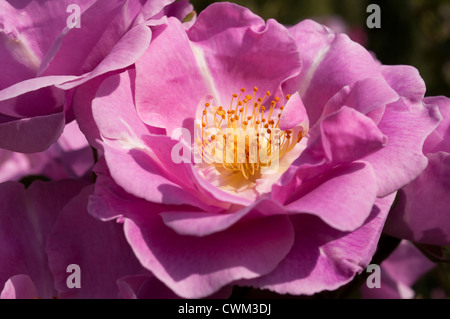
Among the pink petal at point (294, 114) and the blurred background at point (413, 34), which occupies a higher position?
the pink petal at point (294, 114)

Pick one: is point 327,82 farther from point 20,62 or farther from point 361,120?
point 20,62

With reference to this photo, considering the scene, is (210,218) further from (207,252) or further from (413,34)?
(413,34)

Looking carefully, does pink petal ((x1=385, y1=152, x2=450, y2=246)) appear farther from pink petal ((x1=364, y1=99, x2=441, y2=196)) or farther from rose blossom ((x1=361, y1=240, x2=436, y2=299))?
rose blossom ((x1=361, y1=240, x2=436, y2=299))

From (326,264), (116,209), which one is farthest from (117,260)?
(326,264)

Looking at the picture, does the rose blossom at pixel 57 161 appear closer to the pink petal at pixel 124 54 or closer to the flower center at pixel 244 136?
the flower center at pixel 244 136

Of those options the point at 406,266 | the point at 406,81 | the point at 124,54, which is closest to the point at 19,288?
the point at 124,54

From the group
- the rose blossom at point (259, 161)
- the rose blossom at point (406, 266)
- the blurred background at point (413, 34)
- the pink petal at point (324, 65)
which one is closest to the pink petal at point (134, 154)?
the rose blossom at point (259, 161)
